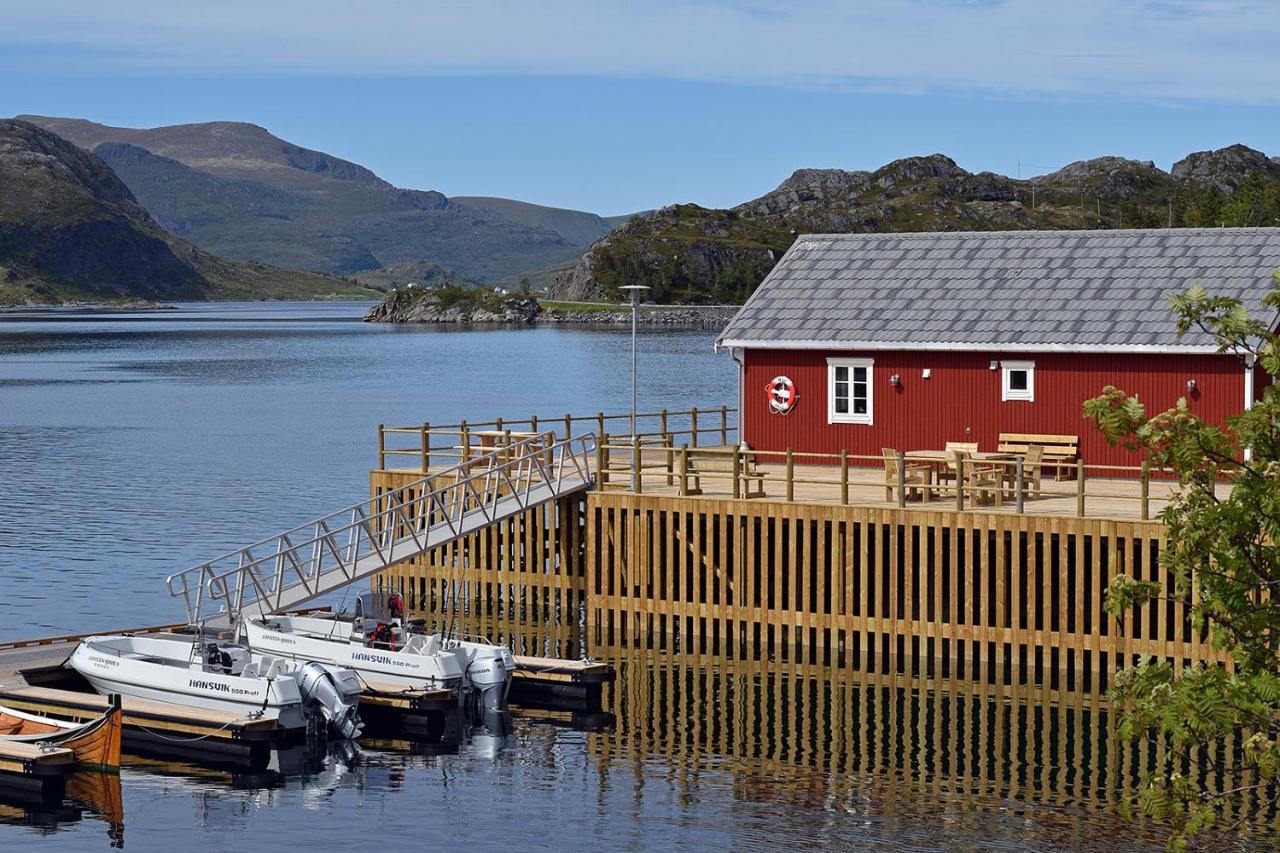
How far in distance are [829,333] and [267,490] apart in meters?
31.6

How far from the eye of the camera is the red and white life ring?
39.2 meters

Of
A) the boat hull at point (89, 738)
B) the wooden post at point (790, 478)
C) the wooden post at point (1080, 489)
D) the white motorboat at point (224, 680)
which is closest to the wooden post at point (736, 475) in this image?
the wooden post at point (790, 478)

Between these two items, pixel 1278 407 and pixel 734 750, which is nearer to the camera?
pixel 1278 407

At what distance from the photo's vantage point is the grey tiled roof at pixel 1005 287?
119ft

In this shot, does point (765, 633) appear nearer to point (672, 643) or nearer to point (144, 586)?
point (672, 643)

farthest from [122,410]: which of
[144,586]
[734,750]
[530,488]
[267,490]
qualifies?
[734,750]

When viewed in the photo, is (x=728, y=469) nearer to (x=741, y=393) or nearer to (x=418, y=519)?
(x=741, y=393)

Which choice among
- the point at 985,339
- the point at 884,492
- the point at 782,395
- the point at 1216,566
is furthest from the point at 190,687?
the point at 1216,566

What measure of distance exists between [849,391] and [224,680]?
15065 mm

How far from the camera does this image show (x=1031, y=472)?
34.6 metres

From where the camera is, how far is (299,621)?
33438 mm

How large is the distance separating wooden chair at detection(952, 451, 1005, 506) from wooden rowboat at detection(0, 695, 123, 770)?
560 inches

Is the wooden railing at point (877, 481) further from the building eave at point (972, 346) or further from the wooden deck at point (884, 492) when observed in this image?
the building eave at point (972, 346)

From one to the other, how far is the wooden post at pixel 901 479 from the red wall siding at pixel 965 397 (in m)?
4.74
